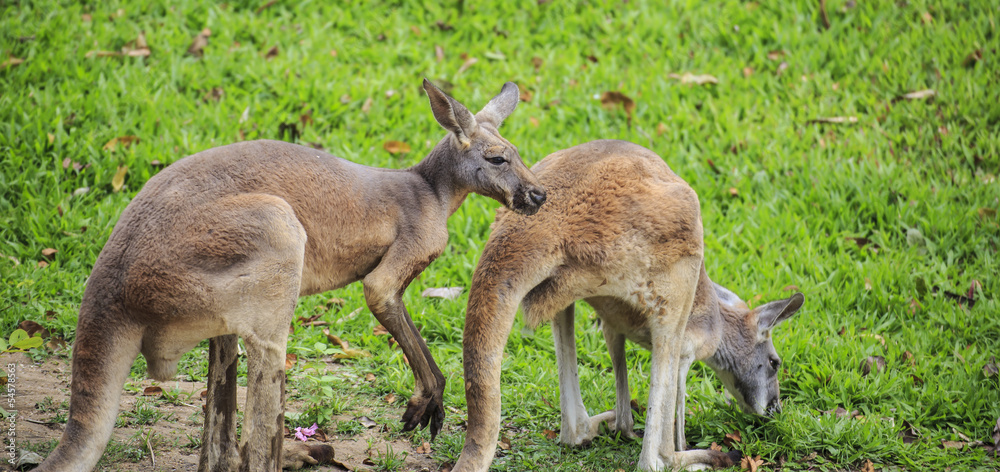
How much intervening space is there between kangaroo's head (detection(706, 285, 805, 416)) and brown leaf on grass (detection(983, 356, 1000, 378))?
1.30 m

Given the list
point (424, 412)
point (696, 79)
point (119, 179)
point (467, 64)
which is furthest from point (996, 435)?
point (119, 179)

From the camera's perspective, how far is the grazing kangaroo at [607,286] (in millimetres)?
3580

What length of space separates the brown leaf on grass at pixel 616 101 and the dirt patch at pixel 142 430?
363cm

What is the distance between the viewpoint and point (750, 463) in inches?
165

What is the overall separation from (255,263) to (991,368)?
420 cm

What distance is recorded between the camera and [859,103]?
7.23 metres

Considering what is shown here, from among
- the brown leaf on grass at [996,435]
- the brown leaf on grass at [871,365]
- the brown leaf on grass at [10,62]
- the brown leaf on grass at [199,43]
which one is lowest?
the brown leaf on grass at [996,435]

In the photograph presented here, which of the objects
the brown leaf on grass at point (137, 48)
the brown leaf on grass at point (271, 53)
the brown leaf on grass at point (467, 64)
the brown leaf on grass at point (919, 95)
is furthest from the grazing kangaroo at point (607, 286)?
the brown leaf on grass at point (137, 48)

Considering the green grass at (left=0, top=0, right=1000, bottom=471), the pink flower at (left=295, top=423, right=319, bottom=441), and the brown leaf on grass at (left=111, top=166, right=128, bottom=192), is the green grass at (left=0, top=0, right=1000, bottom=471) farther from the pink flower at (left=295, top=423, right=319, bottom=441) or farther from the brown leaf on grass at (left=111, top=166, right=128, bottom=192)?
the pink flower at (left=295, top=423, right=319, bottom=441)

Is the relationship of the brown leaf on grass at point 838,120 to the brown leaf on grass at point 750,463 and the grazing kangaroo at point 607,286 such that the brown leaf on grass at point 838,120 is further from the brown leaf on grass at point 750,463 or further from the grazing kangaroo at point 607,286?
the brown leaf on grass at point 750,463

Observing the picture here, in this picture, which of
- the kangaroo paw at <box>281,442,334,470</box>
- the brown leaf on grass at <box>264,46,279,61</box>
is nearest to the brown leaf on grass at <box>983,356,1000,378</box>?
the kangaroo paw at <box>281,442,334,470</box>

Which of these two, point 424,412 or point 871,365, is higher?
point 424,412

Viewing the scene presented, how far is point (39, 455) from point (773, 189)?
514cm

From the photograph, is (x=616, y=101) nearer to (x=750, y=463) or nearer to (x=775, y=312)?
(x=775, y=312)
